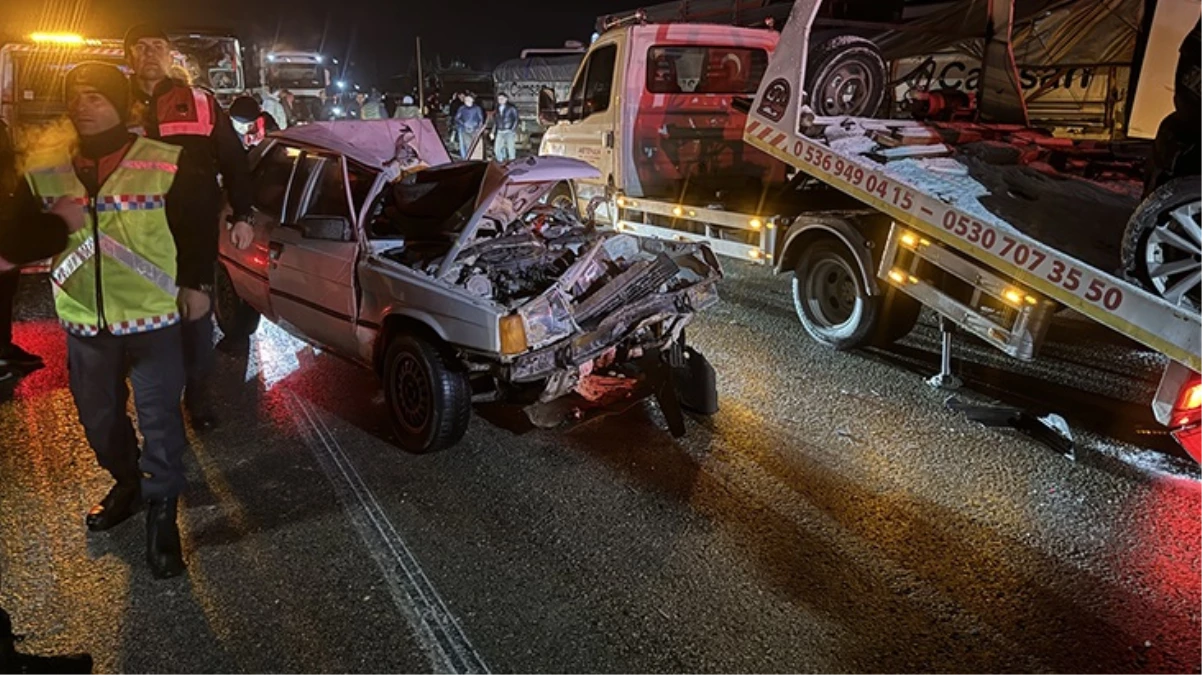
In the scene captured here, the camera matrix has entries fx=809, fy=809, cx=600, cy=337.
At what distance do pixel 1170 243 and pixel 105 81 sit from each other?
461cm

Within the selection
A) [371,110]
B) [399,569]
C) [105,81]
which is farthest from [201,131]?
[371,110]

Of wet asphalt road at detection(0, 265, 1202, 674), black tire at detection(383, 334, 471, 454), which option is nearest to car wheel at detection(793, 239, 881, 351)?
wet asphalt road at detection(0, 265, 1202, 674)

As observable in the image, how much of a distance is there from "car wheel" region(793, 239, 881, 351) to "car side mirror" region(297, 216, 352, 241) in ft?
11.8

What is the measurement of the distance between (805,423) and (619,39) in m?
4.74

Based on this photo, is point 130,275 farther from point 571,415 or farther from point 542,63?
point 542,63

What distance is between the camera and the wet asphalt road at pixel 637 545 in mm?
2912

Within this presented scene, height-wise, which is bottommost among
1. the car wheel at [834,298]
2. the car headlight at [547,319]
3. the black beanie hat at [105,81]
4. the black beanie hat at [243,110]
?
the car wheel at [834,298]

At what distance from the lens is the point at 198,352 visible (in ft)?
15.0

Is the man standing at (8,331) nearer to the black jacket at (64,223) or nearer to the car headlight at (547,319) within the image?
the black jacket at (64,223)

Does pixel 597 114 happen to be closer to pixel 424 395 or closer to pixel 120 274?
pixel 424 395

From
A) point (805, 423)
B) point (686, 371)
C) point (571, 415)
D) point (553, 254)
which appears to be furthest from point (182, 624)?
point (805, 423)

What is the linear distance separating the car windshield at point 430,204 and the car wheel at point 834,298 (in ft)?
9.31

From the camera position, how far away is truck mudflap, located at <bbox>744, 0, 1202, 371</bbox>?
3.80 meters

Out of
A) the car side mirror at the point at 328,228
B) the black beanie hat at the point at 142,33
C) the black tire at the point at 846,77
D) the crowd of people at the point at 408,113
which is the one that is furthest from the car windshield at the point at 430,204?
the crowd of people at the point at 408,113
